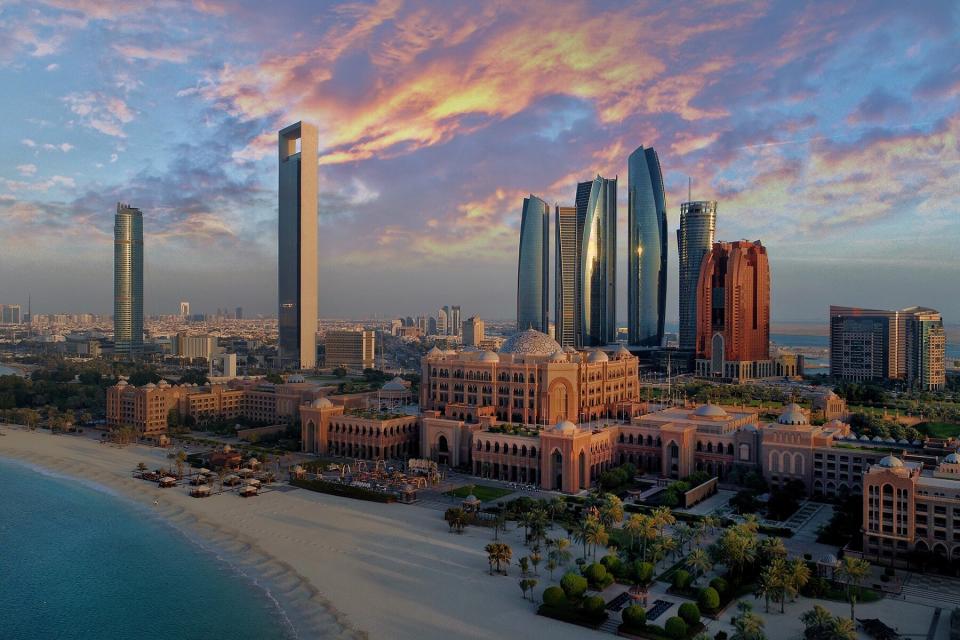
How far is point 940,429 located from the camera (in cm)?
7469

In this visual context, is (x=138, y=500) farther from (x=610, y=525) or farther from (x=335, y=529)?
(x=610, y=525)

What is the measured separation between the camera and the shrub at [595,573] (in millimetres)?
36656

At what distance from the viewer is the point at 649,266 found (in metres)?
176

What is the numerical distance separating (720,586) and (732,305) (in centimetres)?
10924

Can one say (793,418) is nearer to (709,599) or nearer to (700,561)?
(700,561)

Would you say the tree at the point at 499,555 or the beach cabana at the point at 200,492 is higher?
the tree at the point at 499,555

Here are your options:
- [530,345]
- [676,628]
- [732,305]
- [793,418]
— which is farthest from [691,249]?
[676,628]

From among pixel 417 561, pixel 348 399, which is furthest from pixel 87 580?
pixel 348 399

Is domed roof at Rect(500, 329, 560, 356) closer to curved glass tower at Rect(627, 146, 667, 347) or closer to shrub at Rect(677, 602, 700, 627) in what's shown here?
shrub at Rect(677, 602, 700, 627)

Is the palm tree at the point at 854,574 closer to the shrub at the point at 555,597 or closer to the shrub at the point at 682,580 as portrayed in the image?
the shrub at the point at 682,580

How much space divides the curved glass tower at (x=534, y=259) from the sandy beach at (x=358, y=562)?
441 feet

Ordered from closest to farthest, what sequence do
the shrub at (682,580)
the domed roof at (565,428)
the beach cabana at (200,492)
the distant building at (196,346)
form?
1. the shrub at (682,580)
2. the beach cabana at (200,492)
3. the domed roof at (565,428)
4. the distant building at (196,346)

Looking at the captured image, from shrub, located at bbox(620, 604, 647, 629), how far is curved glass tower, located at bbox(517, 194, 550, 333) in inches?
6163

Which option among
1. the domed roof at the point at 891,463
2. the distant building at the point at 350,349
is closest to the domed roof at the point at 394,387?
the domed roof at the point at 891,463
